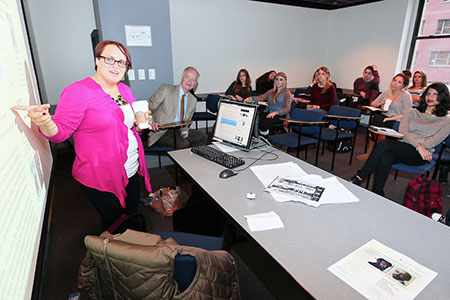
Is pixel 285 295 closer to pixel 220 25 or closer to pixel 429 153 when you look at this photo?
pixel 429 153

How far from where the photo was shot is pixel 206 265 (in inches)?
37.8

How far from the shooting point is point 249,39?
6.24 meters

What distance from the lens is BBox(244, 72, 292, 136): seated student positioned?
4105 mm

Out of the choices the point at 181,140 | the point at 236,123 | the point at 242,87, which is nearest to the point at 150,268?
the point at 236,123

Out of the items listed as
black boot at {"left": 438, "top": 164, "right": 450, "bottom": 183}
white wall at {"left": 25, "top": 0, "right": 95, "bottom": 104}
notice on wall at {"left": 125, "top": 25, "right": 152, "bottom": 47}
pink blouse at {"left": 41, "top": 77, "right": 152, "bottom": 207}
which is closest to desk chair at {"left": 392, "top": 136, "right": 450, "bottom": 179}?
black boot at {"left": 438, "top": 164, "right": 450, "bottom": 183}

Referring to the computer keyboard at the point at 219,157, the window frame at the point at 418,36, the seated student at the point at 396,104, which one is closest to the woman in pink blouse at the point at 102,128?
the computer keyboard at the point at 219,157

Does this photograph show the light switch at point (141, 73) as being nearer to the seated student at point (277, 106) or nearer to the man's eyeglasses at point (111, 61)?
the seated student at point (277, 106)

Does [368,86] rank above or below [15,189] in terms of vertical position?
above

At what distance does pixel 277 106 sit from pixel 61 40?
12.2 ft

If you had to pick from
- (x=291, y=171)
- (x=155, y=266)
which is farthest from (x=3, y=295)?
(x=291, y=171)

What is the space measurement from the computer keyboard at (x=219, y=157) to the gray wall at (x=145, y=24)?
76.0 inches

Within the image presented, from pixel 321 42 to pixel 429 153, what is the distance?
5762mm

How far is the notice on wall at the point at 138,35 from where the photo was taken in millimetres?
3337

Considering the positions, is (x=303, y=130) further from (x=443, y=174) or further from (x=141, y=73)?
(x=141, y=73)
